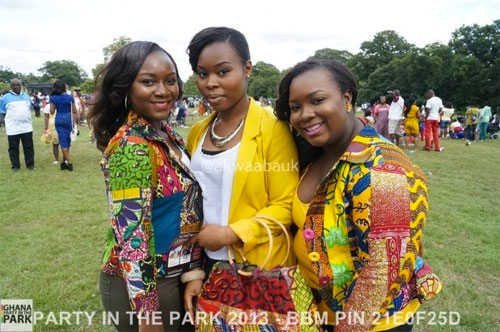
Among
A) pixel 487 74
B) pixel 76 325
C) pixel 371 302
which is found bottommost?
pixel 76 325

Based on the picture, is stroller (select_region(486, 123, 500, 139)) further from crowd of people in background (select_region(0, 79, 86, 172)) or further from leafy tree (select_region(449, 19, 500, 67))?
leafy tree (select_region(449, 19, 500, 67))

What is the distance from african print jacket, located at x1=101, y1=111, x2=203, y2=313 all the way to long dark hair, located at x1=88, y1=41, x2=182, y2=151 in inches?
4.7

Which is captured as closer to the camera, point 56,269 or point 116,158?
point 116,158

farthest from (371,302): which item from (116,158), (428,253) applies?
(428,253)

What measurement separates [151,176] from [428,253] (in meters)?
4.05

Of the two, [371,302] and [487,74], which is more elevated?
[487,74]

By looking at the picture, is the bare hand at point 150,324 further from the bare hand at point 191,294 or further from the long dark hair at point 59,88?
the long dark hair at point 59,88

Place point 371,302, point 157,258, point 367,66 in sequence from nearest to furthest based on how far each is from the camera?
1. point 371,302
2. point 157,258
3. point 367,66

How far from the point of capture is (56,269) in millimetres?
4250

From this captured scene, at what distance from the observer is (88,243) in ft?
16.4

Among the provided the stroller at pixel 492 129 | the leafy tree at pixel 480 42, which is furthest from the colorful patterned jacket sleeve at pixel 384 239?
the leafy tree at pixel 480 42

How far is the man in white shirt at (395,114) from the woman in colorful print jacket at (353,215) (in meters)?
11.4

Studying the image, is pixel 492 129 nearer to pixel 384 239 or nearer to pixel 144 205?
pixel 384 239

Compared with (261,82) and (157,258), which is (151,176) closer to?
(157,258)
